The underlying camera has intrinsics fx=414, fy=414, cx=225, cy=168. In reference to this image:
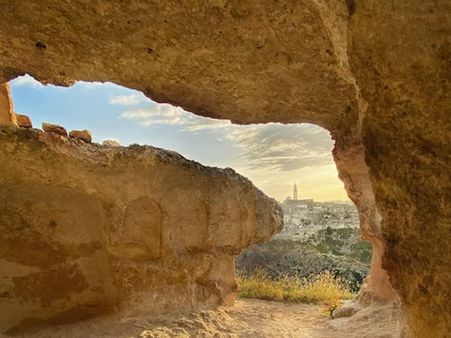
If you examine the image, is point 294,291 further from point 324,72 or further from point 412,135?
point 412,135

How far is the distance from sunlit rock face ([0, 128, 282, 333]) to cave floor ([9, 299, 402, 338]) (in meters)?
0.19

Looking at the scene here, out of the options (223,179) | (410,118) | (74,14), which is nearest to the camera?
(410,118)

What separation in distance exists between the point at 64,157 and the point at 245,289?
4.29 metres

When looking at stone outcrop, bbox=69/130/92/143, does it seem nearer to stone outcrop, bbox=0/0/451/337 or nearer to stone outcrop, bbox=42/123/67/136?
stone outcrop, bbox=42/123/67/136

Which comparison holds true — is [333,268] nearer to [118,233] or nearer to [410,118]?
[118,233]

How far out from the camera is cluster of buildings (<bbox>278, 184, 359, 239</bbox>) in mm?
11599

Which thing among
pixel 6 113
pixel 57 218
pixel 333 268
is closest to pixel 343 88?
pixel 57 218

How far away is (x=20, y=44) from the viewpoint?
10.4 feet

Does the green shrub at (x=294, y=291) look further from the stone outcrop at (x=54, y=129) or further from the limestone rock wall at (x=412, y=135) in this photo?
the limestone rock wall at (x=412, y=135)

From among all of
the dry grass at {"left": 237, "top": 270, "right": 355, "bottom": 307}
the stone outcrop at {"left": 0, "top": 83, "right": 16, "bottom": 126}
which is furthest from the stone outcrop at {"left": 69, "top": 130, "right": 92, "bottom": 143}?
the dry grass at {"left": 237, "top": 270, "right": 355, "bottom": 307}

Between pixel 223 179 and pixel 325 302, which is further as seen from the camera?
pixel 325 302

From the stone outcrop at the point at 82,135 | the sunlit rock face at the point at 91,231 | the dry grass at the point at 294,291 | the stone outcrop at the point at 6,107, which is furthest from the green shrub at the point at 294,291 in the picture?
the stone outcrop at the point at 6,107

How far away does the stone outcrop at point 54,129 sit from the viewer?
12.5ft

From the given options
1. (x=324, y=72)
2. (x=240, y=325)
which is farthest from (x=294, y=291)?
(x=324, y=72)
